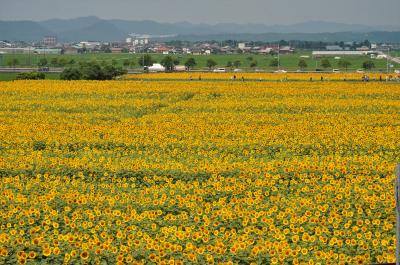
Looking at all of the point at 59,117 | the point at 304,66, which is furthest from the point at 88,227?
the point at 304,66

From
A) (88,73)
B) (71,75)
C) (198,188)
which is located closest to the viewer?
(198,188)

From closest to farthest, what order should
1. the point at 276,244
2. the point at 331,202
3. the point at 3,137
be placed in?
the point at 276,244
the point at 331,202
the point at 3,137

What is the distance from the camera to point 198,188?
15625 millimetres

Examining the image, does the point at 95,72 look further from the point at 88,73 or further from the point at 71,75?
the point at 71,75

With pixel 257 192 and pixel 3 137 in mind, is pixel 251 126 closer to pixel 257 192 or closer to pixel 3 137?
pixel 3 137

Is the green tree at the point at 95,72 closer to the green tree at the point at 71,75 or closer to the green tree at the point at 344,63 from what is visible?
the green tree at the point at 71,75

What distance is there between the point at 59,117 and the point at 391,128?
1633 cm

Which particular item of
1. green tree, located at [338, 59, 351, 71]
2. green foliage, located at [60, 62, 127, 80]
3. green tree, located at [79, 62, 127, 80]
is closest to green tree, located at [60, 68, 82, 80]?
green foliage, located at [60, 62, 127, 80]

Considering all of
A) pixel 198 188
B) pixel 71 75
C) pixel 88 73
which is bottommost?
pixel 198 188

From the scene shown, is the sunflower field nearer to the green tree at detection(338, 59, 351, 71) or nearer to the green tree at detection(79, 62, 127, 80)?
the green tree at detection(79, 62, 127, 80)

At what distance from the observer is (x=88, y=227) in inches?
493

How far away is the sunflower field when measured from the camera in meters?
11.2

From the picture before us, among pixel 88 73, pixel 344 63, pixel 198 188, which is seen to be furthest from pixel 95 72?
pixel 198 188

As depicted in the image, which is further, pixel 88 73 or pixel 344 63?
pixel 344 63
